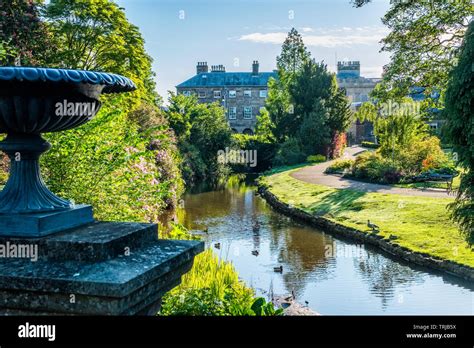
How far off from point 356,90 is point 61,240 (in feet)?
260

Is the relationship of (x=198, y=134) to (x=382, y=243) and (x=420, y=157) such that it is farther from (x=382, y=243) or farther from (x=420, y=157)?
(x=382, y=243)

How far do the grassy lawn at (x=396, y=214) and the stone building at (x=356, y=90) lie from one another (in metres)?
41.3

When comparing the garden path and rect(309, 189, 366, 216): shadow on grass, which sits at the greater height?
the garden path

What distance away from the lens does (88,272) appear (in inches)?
134

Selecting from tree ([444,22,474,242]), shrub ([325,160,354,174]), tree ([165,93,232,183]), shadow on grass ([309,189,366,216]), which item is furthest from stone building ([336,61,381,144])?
tree ([444,22,474,242])

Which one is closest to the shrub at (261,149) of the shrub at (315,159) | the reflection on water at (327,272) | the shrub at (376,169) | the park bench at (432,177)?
the shrub at (315,159)

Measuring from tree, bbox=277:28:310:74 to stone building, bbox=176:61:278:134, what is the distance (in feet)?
32.9

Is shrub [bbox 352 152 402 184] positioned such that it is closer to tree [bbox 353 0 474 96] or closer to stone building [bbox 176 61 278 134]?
tree [bbox 353 0 474 96]

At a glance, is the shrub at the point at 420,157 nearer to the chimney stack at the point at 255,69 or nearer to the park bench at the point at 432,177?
the park bench at the point at 432,177

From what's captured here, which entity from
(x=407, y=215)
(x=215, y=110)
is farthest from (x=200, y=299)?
(x=215, y=110)

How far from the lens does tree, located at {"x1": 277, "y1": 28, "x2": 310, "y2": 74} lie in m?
57.1

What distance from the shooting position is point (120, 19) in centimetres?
2517

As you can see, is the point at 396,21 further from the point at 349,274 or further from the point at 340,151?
the point at 340,151
